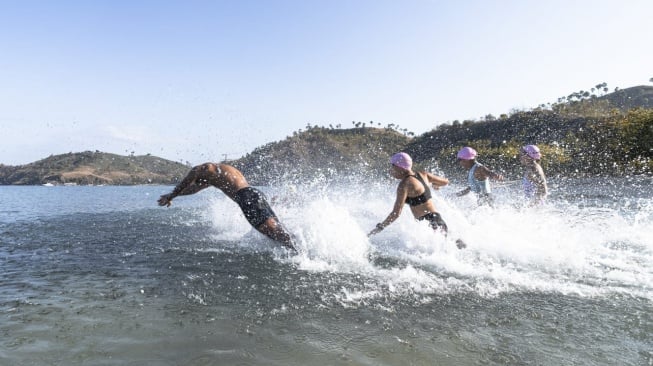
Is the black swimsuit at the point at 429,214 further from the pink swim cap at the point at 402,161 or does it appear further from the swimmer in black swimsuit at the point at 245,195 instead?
the swimmer in black swimsuit at the point at 245,195

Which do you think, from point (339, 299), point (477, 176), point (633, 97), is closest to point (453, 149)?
point (477, 176)

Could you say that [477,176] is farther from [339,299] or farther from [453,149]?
[453,149]

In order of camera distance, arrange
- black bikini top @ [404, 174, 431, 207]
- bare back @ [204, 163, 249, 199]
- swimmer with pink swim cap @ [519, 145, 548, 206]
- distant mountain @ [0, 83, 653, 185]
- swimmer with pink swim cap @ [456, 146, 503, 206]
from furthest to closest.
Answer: distant mountain @ [0, 83, 653, 185] → swimmer with pink swim cap @ [456, 146, 503, 206] → swimmer with pink swim cap @ [519, 145, 548, 206] → bare back @ [204, 163, 249, 199] → black bikini top @ [404, 174, 431, 207]

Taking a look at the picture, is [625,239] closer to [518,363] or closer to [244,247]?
[518,363]

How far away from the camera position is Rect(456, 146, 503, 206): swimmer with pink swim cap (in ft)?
31.9

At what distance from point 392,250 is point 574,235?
15.1 feet

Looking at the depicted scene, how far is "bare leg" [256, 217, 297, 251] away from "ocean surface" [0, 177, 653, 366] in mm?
252

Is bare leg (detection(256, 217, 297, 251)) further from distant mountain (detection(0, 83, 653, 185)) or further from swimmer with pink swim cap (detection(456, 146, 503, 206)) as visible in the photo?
distant mountain (detection(0, 83, 653, 185))

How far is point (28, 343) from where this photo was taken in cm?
359

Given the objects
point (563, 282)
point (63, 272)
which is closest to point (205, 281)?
point (63, 272)

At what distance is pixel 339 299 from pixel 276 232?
3169 millimetres

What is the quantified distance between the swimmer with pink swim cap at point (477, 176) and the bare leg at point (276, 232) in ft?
16.5

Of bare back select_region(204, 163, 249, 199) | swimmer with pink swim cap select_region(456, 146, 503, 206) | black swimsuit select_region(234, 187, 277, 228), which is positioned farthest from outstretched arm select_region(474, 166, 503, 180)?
bare back select_region(204, 163, 249, 199)

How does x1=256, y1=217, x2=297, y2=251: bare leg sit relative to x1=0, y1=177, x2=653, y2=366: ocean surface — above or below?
above
